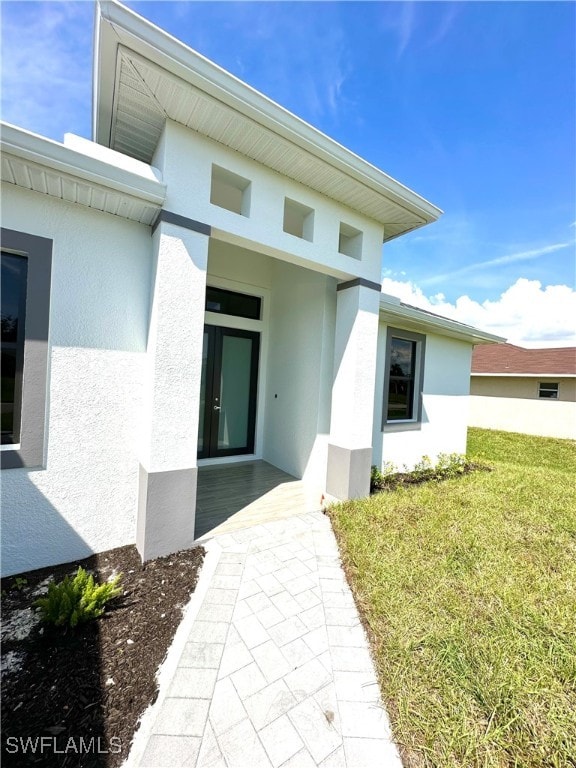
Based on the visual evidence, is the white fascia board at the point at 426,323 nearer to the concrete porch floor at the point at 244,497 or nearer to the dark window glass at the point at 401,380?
the dark window glass at the point at 401,380

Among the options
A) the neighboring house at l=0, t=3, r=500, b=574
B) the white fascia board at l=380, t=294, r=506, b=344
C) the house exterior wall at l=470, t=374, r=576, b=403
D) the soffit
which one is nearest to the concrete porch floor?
the neighboring house at l=0, t=3, r=500, b=574

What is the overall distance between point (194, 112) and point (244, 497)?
16.9 feet

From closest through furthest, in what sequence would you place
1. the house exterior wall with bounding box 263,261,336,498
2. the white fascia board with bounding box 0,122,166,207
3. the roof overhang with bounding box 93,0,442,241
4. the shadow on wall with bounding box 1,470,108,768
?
the shadow on wall with bounding box 1,470,108,768 → the white fascia board with bounding box 0,122,166,207 → the roof overhang with bounding box 93,0,442,241 → the house exterior wall with bounding box 263,261,336,498

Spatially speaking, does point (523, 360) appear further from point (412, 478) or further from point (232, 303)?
point (232, 303)

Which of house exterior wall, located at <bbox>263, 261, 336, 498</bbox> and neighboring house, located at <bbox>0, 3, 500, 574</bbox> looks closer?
neighboring house, located at <bbox>0, 3, 500, 574</bbox>

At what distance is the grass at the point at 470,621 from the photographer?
1.85 meters

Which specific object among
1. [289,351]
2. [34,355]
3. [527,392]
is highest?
[289,351]

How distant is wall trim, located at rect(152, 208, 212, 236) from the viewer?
3402 mm

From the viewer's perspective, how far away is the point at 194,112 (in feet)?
11.0

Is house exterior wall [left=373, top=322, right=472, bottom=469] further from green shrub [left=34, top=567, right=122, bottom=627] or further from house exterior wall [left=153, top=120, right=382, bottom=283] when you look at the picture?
green shrub [left=34, top=567, right=122, bottom=627]

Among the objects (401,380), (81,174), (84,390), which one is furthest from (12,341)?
(401,380)

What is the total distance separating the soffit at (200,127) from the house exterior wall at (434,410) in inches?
120

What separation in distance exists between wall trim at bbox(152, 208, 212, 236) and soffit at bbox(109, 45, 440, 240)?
102 cm

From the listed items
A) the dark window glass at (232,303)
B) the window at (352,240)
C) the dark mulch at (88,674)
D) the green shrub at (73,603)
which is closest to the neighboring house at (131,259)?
the window at (352,240)
